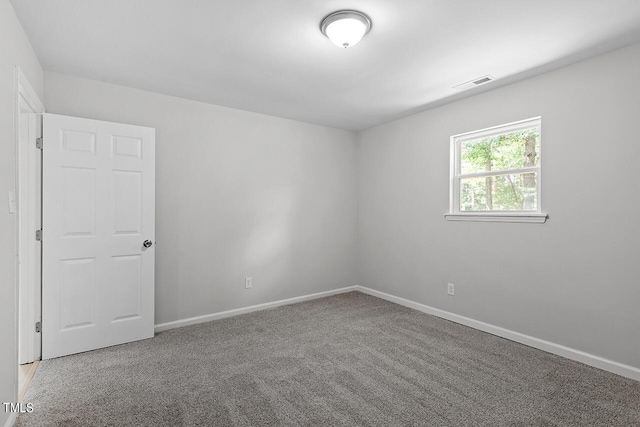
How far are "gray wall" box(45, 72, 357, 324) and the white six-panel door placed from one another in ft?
0.83

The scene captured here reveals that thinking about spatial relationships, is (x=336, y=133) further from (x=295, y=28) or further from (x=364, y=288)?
(x=295, y=28)

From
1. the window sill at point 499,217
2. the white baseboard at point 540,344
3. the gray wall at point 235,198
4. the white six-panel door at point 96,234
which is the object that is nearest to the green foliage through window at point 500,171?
the window sill at point 499,217

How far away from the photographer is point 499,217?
333cm

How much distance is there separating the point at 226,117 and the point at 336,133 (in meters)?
1.67

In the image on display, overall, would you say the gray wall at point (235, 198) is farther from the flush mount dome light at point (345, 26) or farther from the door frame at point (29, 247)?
the flush mount dome light at point (345, 26)

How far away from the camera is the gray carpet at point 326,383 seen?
6.65 ft

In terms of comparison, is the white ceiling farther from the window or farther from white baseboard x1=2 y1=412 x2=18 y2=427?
white baseboard x1=2 y1=412 x2=18 y2=427

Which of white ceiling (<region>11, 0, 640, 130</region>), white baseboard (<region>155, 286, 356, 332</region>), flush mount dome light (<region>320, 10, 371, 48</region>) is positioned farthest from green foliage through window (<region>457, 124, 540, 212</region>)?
white baseboard (<region>155, 286, 356, 332</region>)

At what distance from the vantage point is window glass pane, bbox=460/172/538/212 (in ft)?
10.5

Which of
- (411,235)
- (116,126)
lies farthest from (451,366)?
(116,126)

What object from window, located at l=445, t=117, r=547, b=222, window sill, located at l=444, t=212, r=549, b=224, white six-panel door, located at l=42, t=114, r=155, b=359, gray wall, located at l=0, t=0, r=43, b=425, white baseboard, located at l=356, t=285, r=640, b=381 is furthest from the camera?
window, located at l=445, t=117, r=547, b=222

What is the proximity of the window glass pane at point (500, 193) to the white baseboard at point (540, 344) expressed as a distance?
1195 millimetres

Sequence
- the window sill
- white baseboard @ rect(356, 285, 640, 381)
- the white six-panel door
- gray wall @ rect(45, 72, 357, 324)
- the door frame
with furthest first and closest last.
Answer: gray wall @ rect(45, 72, 357, 324) < the window sill < the white six-panel door < the door frame < white baseboard @ rect(356, 285, 640, 381)

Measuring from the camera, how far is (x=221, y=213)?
12.7ft
